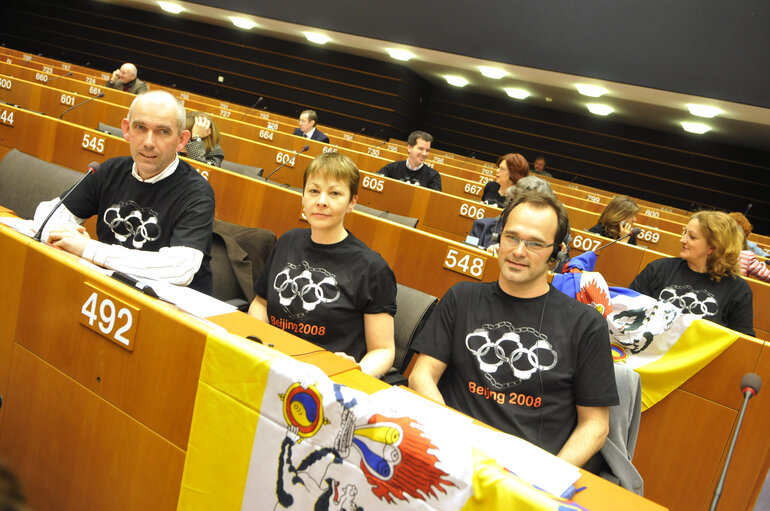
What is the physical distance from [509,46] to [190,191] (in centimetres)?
687

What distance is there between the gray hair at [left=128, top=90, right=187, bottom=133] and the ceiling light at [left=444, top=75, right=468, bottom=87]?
32.0 feet

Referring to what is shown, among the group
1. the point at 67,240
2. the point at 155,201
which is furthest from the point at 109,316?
the point at 155,201

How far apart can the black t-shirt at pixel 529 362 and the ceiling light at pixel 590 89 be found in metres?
7.20

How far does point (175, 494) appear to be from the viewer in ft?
3.15

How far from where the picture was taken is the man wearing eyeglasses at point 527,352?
144 centimetres

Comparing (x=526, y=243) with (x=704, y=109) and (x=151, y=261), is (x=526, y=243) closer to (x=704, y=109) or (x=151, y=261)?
(x=151, y=261)

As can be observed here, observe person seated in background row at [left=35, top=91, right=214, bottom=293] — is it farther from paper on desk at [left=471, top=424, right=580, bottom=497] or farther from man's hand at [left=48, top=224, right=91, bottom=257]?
paper on desk at [left=471, top=424, right=580, bottom=497]

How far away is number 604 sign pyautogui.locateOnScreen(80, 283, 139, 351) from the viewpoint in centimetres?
102

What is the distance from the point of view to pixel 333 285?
1.77 m

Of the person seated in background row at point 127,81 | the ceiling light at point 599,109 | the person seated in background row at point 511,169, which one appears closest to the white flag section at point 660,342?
the person seated in background row at point 511,169

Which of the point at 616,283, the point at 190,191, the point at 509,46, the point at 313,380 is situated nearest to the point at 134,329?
the point at 313,380

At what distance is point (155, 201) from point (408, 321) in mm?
975

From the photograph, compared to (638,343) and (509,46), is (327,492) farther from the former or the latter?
(509,46)

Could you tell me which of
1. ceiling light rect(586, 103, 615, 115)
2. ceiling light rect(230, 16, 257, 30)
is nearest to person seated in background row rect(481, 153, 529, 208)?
ceiling light rect(586, 103, 615, 115)
